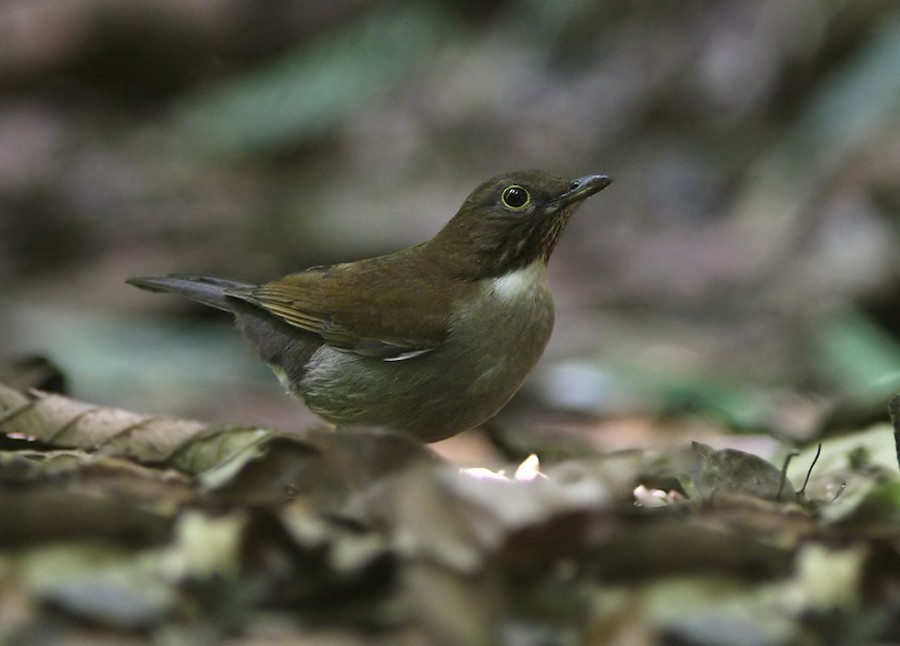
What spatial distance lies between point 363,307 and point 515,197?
2.32ft

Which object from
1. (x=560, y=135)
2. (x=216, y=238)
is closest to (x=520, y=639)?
(x=216, y=238)

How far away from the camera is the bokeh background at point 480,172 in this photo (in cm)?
778

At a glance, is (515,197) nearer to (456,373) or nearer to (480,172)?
(456,373)

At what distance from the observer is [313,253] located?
9742mm

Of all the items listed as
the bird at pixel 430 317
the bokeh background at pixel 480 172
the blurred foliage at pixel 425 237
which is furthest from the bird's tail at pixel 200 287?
the bokeh background at pixel 480 172

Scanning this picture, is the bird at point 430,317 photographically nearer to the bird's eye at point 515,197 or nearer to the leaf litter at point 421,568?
the bird's eye at point 515,197

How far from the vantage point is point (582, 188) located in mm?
4875

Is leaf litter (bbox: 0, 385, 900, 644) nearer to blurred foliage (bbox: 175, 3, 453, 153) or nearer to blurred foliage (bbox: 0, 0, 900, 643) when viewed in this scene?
blurred foliage (bbox: 0, 0, 900, 643)

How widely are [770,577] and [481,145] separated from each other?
11.0 m

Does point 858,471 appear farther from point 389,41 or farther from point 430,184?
point 389,41


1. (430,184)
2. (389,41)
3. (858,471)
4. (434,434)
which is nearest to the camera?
(858,471)

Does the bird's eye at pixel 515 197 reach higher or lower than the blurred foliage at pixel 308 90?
higher

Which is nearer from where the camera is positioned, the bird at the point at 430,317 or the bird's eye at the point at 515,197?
the bird at the point at 430,317

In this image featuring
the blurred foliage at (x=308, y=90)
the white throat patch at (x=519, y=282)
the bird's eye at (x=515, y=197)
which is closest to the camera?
the white throat patch at (x=519, y=282)
